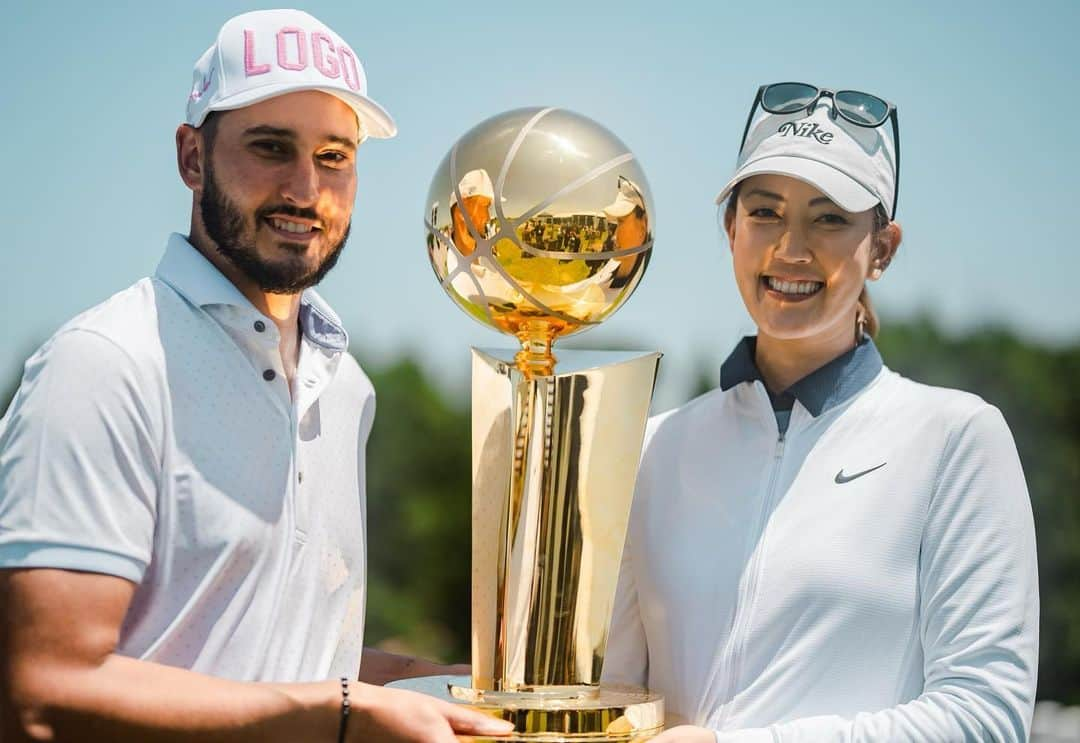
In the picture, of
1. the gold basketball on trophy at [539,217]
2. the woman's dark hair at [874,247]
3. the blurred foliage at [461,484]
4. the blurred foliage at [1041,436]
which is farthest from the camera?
the blurred foliage at [1041,436]

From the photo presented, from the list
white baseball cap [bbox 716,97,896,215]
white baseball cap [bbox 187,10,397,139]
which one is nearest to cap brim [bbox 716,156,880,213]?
white baseball cap [bbox 716,97,896,215]

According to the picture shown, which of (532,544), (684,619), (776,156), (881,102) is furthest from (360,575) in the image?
(881,102)

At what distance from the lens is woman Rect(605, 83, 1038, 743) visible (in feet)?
8.86

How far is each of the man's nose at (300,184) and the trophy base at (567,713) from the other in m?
1.05

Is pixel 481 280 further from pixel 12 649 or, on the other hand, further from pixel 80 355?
pixel 12 649

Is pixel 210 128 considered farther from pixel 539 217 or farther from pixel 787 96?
pixel 787 96

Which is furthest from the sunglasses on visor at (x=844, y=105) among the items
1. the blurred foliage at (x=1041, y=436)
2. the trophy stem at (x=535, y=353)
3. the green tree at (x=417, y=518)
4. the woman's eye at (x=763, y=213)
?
the blurred foliage at (x=1041, y=436)

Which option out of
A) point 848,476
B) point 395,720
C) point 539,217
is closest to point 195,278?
point 539,217

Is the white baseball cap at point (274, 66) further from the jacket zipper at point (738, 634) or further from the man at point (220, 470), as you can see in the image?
the jacket zipper at point (738, 634)

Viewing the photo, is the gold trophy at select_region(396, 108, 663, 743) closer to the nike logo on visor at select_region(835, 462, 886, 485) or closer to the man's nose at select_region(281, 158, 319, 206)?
the man's nose at select_region(281, 158, 319, 206)

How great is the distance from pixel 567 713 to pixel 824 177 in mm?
1227

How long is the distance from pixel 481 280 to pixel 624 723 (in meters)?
0.89

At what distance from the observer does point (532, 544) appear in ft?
8.98

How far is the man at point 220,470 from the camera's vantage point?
95.2 inches
